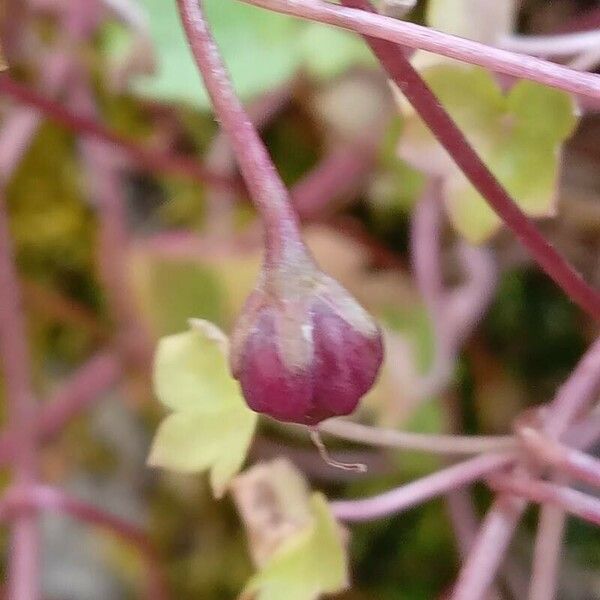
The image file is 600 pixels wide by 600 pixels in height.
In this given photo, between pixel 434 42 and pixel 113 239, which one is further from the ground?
pixel 434 42

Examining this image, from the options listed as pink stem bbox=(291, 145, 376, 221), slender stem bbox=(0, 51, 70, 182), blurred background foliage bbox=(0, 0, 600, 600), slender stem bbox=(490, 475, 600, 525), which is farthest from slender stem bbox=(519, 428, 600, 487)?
slender stem bbox=(0, 51, 70, 182)

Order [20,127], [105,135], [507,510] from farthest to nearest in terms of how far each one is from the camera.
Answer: [20,127]
[105,135]
[507,510]

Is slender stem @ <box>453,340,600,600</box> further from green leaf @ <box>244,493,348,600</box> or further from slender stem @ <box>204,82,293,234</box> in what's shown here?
slender stem @ <box>204,82,293,234</box>

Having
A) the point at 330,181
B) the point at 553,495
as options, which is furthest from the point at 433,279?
the point at 553,495

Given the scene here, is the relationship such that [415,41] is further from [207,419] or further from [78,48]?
[78,48]

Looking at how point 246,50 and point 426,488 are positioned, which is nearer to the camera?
point 426,488

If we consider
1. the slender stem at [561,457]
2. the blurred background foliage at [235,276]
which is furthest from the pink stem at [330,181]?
the slender stem at [561,457]

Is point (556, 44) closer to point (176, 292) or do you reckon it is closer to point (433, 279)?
point (433, 279)

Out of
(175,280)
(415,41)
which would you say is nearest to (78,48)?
(175,280)
